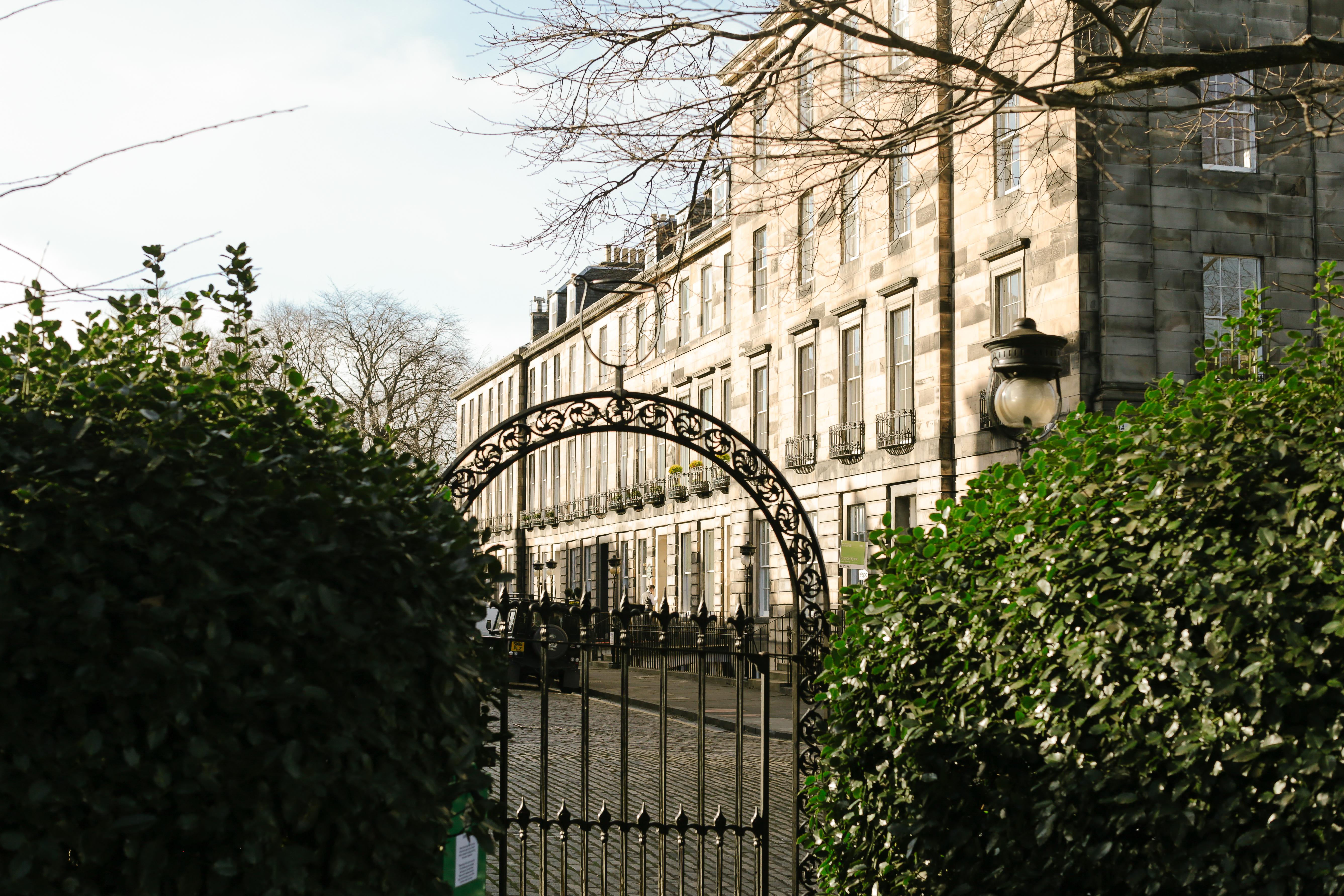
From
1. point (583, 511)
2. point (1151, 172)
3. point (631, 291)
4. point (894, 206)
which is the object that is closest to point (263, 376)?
point (631, 291)

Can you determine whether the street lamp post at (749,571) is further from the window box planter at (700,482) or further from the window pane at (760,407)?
the window box planter at (700,482)

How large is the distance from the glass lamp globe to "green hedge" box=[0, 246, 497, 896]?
887 centimetres

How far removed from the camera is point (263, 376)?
485 cm

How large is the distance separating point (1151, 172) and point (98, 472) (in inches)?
907

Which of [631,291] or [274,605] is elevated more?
[631,291]

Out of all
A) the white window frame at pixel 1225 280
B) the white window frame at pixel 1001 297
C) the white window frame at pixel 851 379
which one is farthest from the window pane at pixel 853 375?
the white window frame at pixel 1225 280

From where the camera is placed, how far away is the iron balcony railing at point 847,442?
30.2m

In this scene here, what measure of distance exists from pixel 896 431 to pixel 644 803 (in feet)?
63.0

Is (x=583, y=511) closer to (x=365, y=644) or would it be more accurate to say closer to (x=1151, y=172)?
(x=1151, y=172)

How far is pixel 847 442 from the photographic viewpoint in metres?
30.9

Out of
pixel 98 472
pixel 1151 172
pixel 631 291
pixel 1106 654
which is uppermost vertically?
pixel 1151 172

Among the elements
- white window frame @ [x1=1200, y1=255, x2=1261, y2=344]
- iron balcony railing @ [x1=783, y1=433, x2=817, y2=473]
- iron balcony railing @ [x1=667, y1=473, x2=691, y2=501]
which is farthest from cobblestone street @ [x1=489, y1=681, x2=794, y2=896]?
iron balcony railing @ [x1=667, y1=473, x2=691, y2=501]

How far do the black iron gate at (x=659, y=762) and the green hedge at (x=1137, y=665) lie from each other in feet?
3.96

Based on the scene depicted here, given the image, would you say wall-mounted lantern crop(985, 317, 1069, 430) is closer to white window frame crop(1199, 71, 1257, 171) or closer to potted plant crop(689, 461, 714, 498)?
white window frame crop(1199, 71, 1257, 171)
